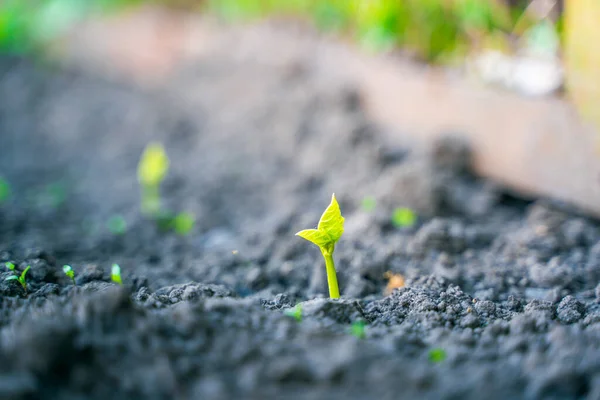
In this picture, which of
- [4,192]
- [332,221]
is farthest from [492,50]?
[4,192]

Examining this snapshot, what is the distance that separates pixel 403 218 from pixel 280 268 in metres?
0.54

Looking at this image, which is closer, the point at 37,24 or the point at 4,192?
the point at 4,192

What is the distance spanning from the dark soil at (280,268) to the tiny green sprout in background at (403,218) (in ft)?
0.09

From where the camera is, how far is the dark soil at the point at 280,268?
1.06 meters

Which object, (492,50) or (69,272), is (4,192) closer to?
(69,272)

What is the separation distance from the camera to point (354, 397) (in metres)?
1.01

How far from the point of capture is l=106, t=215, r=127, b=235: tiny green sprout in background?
245 centimetres

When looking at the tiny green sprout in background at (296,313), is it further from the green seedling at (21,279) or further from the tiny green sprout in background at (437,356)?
the green seedling at (21,279)

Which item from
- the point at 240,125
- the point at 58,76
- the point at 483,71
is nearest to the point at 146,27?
the point at 58,76

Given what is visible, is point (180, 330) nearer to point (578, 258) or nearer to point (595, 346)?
point (595, 346)

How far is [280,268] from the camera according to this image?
75.5 inches

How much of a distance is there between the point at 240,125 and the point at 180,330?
8.90 feet

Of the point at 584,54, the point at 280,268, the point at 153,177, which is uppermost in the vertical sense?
the point at 584,54

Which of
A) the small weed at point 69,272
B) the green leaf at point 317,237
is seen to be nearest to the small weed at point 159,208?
the small weed at point 69,272
